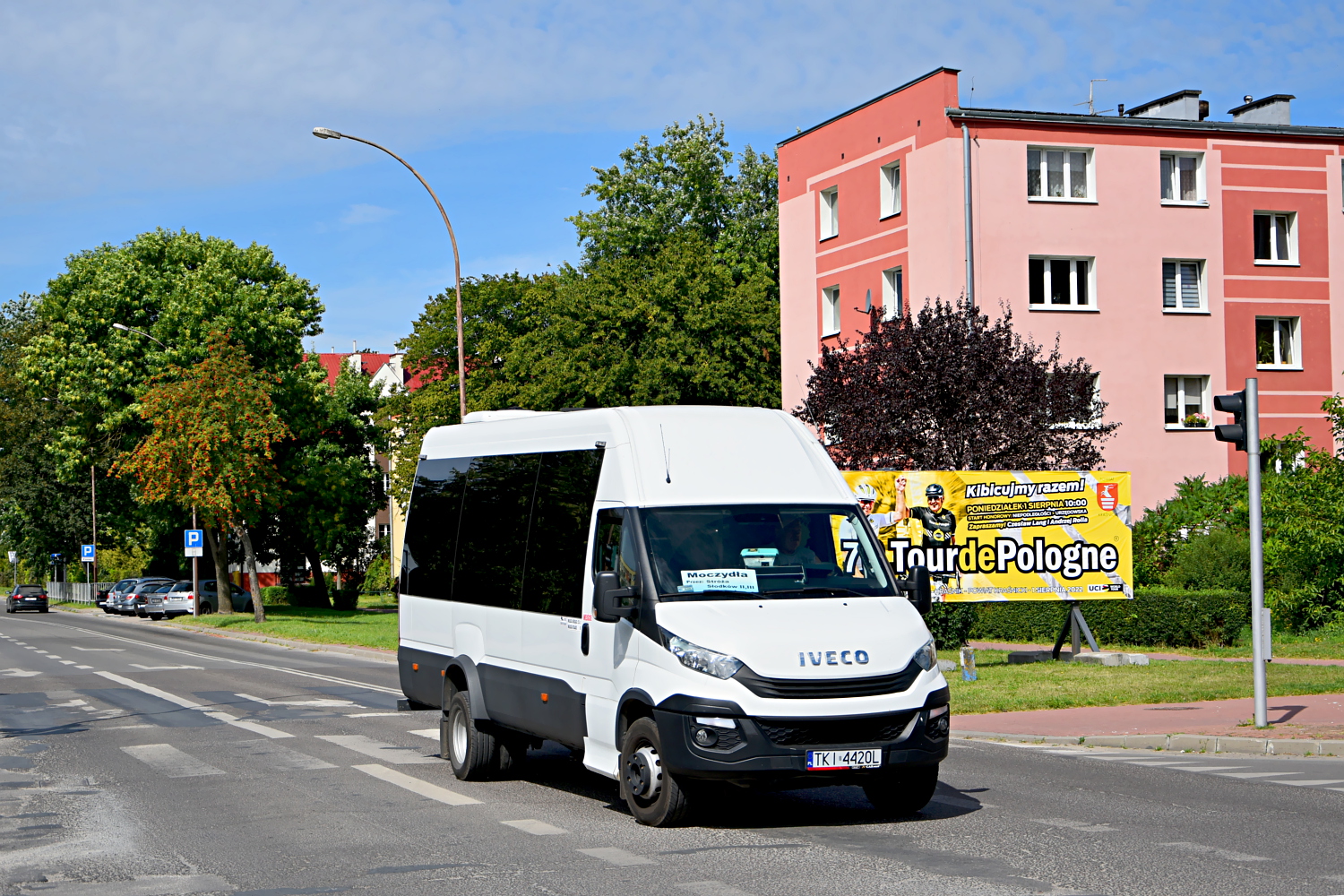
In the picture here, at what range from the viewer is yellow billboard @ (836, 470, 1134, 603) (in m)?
20.6

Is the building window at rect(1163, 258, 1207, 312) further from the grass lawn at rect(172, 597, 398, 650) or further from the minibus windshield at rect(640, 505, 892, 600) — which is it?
the minibus windshield at rect(640, 505, 892, 600)

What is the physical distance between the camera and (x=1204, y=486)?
1350 inches

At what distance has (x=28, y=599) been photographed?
2771 inches

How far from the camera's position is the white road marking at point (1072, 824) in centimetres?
888

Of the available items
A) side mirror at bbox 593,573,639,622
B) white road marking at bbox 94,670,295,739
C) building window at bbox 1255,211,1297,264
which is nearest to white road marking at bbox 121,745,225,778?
white road marking at bbox 94,670,295,739

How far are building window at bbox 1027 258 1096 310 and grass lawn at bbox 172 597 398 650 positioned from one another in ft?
61.1

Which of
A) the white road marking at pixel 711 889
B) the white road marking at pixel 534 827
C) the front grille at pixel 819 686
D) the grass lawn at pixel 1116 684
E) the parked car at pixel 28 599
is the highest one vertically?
the front grille at pixel 819 686

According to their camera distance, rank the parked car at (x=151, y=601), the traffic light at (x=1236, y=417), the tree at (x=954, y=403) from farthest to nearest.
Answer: the parked car at (x=151, y=601) → the tree at (x=954, y=403) → the traffic light at (x=1236, y=417)

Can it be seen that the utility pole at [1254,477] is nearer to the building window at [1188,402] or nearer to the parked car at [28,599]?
the building window at [1188,402]

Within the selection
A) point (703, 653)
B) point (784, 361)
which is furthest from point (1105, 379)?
point (703, 653)

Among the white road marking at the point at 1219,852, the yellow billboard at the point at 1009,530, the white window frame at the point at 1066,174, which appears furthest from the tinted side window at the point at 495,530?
the white window frame at the point at 1066,174

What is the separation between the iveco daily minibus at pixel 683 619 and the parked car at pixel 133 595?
172ft

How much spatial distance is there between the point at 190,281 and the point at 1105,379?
33595 mm

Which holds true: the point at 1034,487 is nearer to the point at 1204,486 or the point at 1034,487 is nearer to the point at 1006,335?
the point at 1006,335
